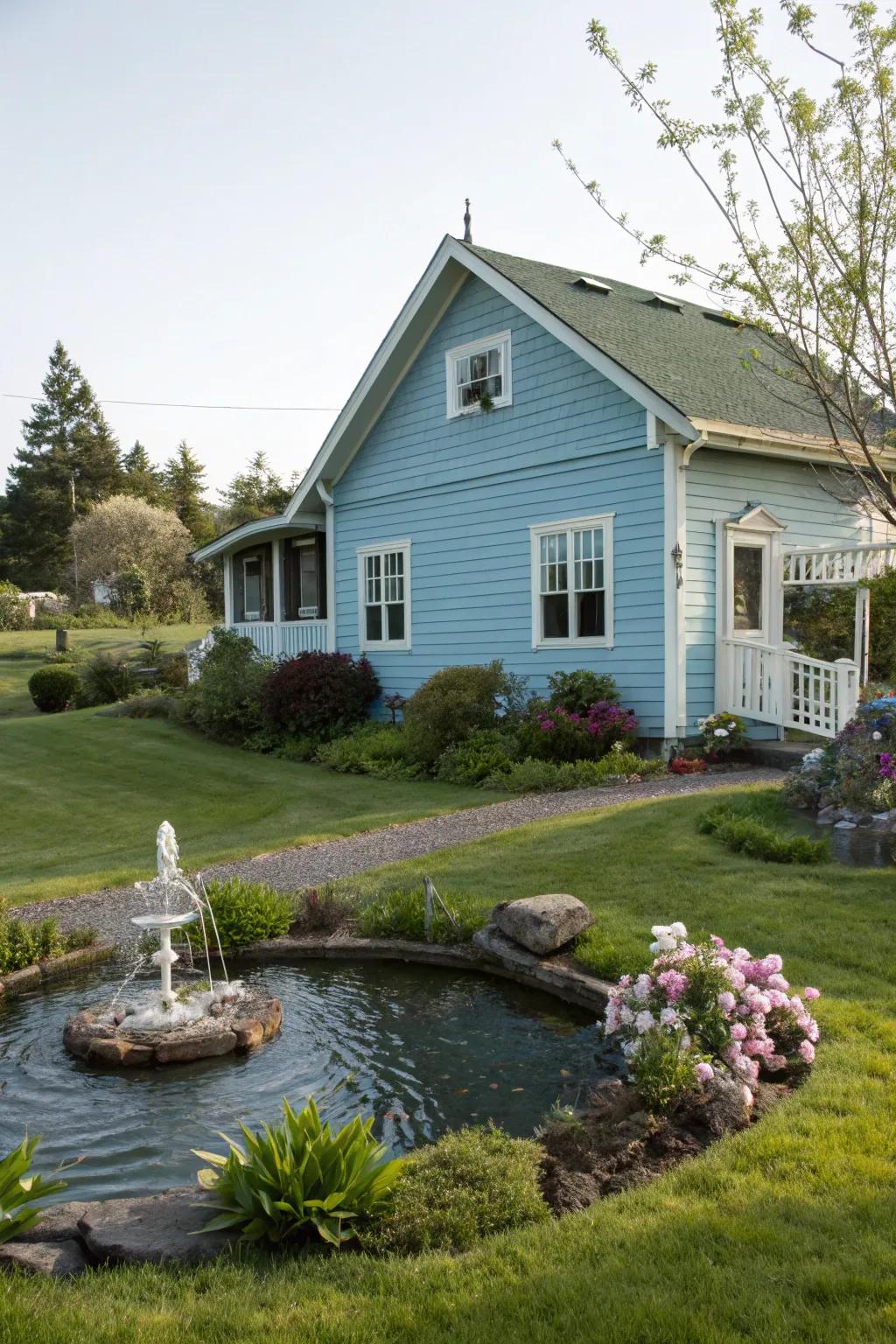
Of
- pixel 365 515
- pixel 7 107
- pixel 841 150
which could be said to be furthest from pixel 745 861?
pixel 365 515

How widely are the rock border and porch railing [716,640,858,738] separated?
822cm

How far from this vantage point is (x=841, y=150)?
21.1 feet

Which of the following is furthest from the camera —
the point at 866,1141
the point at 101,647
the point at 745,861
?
the point at 101,647

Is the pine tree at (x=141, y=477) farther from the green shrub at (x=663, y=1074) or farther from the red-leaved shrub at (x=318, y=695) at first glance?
the green shrub at (x=663, y=1074)

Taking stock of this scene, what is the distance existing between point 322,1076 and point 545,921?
5.86 ft

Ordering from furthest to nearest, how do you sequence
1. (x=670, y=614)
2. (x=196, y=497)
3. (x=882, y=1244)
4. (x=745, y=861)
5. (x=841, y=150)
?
(x=196, y=497) → (x=670, y=614) → (x=745, y=861) → (x=841, y=150) → (x=882, y=1244)

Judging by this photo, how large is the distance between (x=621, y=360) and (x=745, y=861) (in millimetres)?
7991

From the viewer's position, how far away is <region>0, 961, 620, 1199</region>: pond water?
464 centimetres

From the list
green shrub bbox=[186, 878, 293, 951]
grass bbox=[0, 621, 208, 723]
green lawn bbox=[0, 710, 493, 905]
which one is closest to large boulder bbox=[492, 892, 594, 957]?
green shrub bbox=[186, 878, 293, 951]

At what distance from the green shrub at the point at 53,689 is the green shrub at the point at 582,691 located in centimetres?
1366

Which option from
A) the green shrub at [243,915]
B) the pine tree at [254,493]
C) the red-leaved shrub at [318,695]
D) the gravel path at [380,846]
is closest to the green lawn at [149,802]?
the gravel path at [380,846]

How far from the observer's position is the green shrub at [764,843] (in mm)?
8023

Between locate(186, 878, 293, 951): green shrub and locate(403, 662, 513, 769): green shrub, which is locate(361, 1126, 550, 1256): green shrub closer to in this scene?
locate(186, 878, 293, 951): green shrub

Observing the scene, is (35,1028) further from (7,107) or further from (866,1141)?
(7,107)
